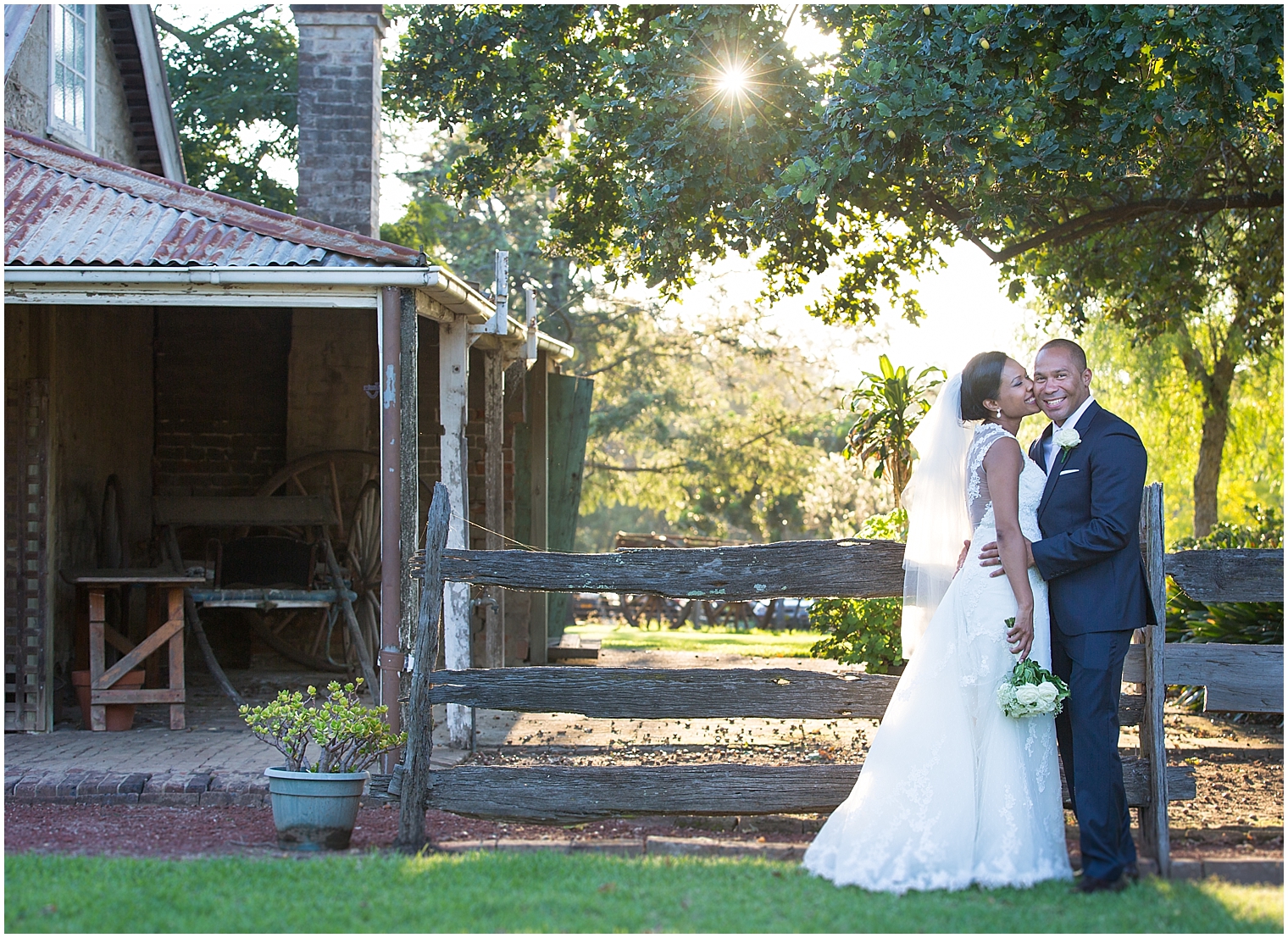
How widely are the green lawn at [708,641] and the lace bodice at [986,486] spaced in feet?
27.8

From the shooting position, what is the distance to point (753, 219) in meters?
7.63

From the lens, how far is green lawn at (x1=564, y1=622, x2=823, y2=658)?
47.8ft

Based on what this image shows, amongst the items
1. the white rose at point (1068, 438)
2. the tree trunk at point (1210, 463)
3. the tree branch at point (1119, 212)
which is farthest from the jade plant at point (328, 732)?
the tree trunk at point (1210, 463)

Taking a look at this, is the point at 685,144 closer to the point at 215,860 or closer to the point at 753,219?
the point at 753,219

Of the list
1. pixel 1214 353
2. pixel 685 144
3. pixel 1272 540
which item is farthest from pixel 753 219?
pixel 1214 353

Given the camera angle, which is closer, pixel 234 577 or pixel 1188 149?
pixel 1188 149

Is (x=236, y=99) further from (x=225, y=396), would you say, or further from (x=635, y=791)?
(x=635, y=791)

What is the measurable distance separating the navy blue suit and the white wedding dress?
0.09 meters

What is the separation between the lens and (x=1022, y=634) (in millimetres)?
4578

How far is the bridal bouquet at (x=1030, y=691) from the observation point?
4.41m

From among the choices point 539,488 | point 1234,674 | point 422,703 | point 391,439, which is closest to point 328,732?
point 422,703

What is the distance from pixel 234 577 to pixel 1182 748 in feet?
23.6

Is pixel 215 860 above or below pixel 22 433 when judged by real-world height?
below

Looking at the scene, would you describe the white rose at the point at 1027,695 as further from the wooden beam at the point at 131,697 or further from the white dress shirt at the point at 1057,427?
the wooden beam at the point at 131,697
